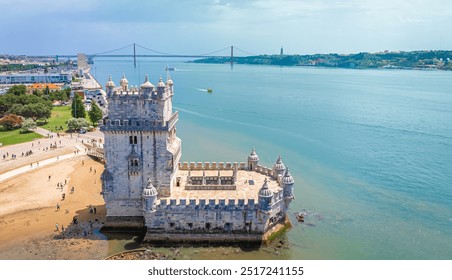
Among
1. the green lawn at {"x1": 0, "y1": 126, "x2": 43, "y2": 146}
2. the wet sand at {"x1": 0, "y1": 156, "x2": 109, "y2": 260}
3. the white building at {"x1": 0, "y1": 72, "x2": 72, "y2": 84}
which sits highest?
the white building at {"x1": 0, "y1": 72, "x2": 72, "y2": 84}

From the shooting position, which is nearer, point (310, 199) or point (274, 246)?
point (274, 246)

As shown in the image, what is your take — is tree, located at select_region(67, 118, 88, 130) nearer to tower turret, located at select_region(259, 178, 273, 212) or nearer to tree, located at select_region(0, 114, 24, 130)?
tree, located at select_region(0, 114, 24, 130)

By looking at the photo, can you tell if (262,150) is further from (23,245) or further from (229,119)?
(23,245)

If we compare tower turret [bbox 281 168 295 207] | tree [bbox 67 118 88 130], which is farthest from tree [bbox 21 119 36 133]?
tower turret [bbox 281 168 295 207]

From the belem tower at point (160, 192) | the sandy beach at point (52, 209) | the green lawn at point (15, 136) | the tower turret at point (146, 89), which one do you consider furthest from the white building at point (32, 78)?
the tower turret at point (146, 89)

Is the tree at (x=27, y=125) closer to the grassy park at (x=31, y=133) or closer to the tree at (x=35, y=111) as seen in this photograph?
the grassy park at (x=31, y=133)

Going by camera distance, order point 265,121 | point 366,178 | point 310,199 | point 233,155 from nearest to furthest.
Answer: point 310,199 < point 366,178 < point 233,155 < point 265,121

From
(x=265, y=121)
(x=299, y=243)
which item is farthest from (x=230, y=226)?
(x=265, y=121)
